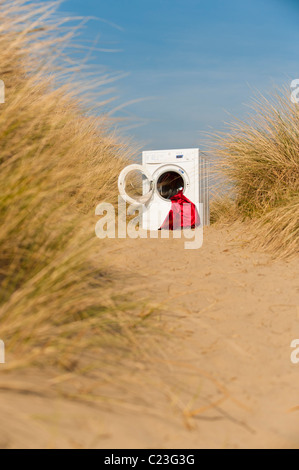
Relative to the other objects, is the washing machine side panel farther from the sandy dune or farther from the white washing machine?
the sandy dune

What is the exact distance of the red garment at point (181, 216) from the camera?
19.0 ft

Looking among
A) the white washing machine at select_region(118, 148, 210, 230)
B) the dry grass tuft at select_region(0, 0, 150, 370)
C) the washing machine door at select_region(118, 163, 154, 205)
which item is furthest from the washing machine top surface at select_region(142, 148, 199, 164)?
the dry grass tuft at select_region(0, 0, 150, 370)

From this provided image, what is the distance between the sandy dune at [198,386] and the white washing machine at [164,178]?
115 inches

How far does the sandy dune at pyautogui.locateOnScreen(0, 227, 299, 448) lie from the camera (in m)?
1.28

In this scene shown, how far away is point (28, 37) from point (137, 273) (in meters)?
1.51

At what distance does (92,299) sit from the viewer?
1.83m

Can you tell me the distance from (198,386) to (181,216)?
14.0 feet

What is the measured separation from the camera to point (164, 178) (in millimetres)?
6297

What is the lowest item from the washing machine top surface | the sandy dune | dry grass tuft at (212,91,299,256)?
the sandy dune

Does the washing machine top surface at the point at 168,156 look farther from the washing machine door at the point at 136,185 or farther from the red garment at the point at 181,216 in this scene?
the red garment at the point at 181,216

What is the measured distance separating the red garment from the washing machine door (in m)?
0.43

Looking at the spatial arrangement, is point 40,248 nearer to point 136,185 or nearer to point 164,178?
point 164,178

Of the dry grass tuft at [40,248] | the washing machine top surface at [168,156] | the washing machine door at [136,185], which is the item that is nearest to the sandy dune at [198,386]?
the dry grass tuft at [40,248]

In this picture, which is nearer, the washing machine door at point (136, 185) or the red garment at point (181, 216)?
the washing machine door at point (136, 185)
